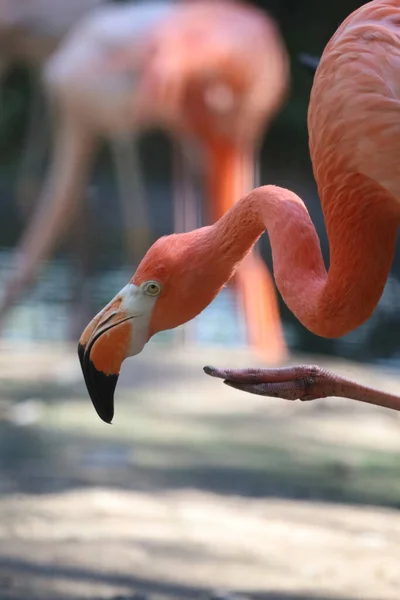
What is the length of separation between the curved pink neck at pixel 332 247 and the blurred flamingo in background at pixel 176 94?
322cm

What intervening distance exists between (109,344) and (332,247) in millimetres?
443

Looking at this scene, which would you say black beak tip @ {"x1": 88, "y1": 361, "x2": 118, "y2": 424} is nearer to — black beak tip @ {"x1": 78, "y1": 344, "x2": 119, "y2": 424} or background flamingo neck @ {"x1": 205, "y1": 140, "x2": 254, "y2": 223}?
black beak tip @ {"x1": 78, "y1": 344, "x2": 119, "y2": 424}

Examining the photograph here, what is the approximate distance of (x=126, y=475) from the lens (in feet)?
12.4

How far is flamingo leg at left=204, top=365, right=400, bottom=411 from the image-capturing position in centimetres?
193

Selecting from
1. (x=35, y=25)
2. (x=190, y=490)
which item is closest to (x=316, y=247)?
(x=190, y=490)

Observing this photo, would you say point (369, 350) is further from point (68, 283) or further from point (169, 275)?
point (169, 275)

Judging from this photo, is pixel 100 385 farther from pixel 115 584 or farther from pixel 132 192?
pixel 132 192

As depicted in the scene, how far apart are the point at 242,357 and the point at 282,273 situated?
3.30 metres

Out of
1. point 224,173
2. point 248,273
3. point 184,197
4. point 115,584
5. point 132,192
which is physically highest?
point 115,584

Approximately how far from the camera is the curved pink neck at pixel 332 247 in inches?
74.8

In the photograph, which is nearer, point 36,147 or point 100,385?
point 100,385

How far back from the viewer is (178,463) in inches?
153

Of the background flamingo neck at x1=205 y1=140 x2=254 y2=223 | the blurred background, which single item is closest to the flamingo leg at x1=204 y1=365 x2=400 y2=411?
the blurred background

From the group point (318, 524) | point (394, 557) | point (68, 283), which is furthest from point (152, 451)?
point (68, 283)
